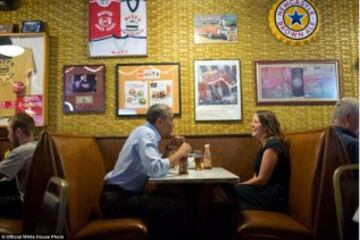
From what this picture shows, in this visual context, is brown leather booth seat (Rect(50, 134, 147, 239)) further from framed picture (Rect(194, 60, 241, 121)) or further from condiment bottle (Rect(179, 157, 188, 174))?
framed picture (Rect(194, 60, 241, 121))

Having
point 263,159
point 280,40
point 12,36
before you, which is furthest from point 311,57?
point 12,36

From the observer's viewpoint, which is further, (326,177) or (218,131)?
(218,131)

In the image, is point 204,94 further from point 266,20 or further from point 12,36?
point 12,36

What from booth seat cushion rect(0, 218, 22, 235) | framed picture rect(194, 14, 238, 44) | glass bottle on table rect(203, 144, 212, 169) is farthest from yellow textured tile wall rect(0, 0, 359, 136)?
booth seat cushion rect(0, 218, 22, 235)

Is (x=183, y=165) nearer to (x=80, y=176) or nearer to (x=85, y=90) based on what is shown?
(x=80, y=176)

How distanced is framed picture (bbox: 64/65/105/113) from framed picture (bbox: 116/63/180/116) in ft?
0.61

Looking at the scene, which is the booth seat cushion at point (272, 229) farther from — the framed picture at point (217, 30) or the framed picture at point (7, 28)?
the framed picture at point (7, 28)

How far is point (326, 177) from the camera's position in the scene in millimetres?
2178

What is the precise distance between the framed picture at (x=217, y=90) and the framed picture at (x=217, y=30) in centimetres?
24

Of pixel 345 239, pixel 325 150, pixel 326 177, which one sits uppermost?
pixel 325 150

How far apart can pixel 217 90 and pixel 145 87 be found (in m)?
0.74

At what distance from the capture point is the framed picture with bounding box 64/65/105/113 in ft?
Answer: 12.1

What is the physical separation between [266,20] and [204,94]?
40.5 inches

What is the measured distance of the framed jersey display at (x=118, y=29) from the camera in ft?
12.2
